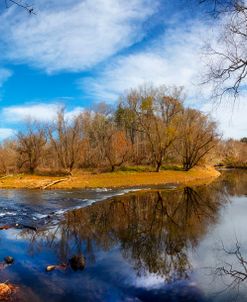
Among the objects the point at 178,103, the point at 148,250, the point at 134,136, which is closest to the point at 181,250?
the point at 148,250

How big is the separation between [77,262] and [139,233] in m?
5.29

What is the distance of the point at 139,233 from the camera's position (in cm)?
1641

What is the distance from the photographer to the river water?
9.50m

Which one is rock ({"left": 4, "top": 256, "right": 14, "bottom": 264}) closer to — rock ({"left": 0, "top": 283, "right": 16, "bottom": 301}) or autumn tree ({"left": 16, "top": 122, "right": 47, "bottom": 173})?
rock ({"left": 0, "top": 283, "right": 16, "bottom": 301})

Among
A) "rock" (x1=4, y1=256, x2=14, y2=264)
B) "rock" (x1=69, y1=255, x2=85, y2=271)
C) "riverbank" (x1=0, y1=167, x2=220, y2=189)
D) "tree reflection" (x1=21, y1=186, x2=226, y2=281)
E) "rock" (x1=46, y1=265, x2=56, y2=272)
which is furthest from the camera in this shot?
"riverbank" (x1=0, y1=167, x2=220, y2=189)

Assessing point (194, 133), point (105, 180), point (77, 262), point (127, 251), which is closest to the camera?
Answer: point (77, 262)

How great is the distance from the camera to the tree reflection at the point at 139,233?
40.4 feet

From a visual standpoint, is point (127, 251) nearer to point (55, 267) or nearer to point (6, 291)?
point (55, 267)

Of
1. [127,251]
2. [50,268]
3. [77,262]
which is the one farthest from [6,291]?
[127,251]

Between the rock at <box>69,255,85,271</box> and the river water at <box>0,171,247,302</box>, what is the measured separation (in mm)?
152

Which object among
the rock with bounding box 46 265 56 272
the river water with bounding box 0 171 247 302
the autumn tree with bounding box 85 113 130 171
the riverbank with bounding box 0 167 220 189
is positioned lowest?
the river water with bounding box 0 171 247 302

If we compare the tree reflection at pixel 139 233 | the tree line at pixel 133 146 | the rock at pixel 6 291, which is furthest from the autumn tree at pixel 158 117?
the rock at pixel 6 291

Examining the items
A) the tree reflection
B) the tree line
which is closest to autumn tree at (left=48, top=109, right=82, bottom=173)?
the tree line

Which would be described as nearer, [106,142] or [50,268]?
[50,268]
